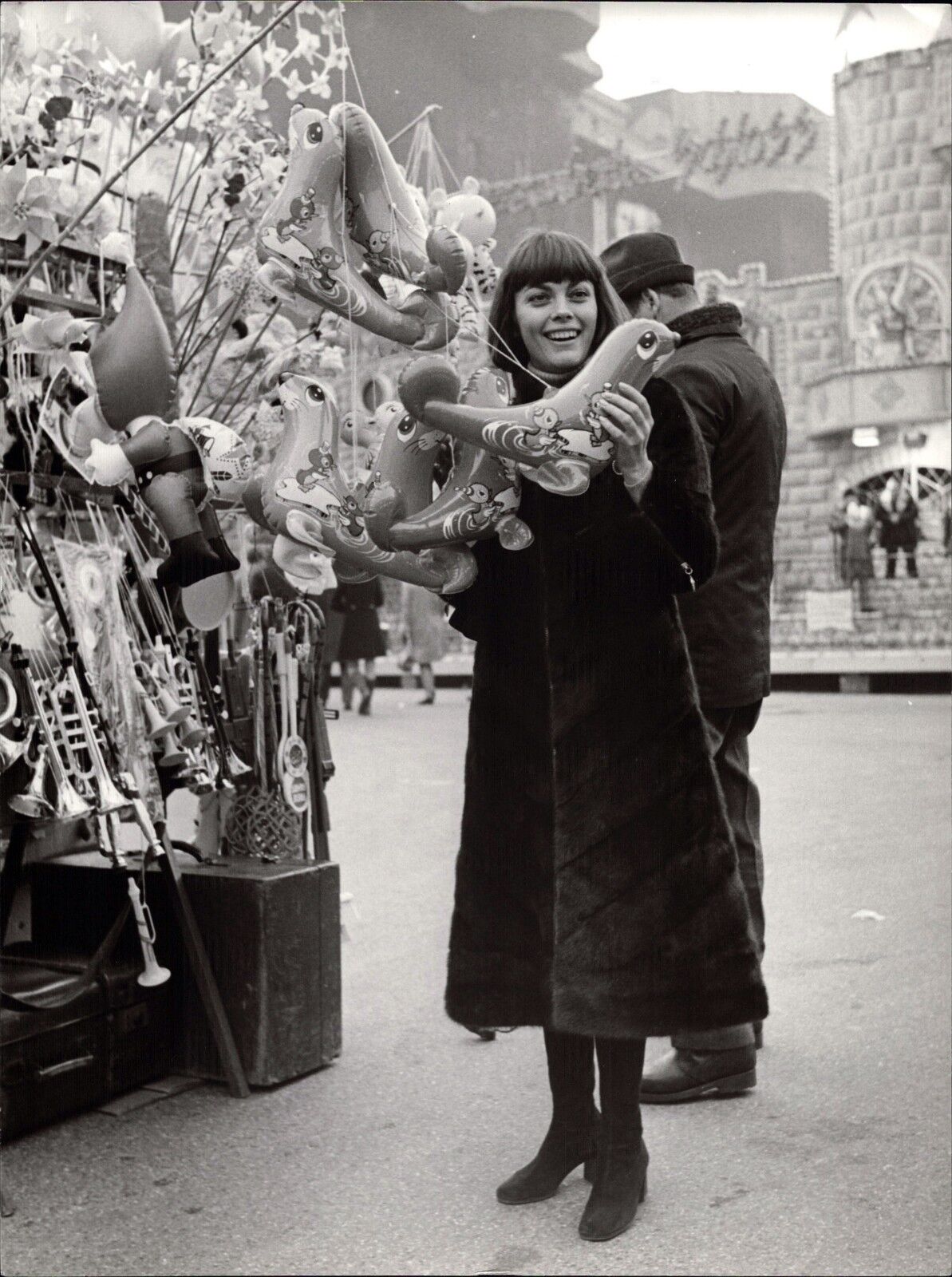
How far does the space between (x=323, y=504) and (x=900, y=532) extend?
15.5 metres

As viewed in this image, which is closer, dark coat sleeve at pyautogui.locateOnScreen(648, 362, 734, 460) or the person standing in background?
dark coat sleeve at pyautogui.locateOnScreen(648, 362, 734, 460)

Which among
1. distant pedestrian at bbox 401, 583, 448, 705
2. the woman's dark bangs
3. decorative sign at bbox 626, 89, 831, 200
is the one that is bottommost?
distant pedestrian at bbox 401, 583, 448, 705

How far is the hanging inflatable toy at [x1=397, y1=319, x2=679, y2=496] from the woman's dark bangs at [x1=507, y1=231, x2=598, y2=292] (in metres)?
0.14

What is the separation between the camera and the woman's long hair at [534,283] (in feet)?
5.68

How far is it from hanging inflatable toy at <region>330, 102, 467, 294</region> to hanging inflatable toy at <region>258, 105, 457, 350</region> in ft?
0.06

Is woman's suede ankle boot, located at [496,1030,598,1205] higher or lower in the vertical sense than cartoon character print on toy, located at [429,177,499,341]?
lower

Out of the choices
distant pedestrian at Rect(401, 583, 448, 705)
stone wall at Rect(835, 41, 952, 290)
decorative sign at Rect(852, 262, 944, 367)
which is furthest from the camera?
decorative sign at Rect(852, 262, 944, 367)

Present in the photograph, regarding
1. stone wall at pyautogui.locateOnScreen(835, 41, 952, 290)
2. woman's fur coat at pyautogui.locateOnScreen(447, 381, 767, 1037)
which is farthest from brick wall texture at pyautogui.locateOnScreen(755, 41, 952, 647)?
woman's fur coat at pyautogui.locateOnScreen(447, 381, 767, 1037)

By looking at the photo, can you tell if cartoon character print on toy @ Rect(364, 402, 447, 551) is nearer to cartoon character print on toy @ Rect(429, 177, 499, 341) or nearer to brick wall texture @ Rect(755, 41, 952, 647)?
cartoon character print on toy @ Rect(429, 177, 499, 341)

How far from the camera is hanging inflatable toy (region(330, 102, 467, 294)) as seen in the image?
1764mm

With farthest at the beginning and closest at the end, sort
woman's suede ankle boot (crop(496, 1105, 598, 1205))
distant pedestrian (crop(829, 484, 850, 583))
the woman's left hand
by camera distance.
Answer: distant pedestrian (crop(829, 484, 850, 583))
woman's suede ankle boot (crop(496, 1105, 598, 1205))
the woman's left hand

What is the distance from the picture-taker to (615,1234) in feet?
6.07

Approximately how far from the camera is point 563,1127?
1.97 meters

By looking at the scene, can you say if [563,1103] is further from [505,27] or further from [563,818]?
[505,27]
